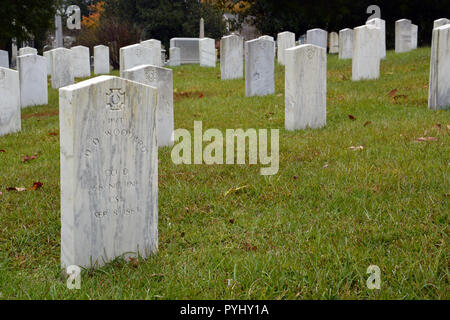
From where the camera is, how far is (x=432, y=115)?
7.55 meters

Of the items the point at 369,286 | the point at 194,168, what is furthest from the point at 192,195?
the point at 369,286

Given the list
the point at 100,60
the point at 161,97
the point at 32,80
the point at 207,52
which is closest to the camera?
the point at 161,97

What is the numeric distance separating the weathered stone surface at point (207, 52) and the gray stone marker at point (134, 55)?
6400mm

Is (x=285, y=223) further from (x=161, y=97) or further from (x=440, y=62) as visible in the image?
(x=440, y=62)

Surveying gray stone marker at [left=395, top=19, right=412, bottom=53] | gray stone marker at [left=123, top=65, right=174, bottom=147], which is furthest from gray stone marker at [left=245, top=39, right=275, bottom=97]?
gray stone marker at [left=395, top=19, right=412, bottom=53]

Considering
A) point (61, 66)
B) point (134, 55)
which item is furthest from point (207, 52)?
point (134, 55)

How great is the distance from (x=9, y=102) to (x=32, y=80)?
3450mm

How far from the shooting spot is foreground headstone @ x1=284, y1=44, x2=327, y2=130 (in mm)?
7371

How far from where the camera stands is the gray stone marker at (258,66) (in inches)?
436

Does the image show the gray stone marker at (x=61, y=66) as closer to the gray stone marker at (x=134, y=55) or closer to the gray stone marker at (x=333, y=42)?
the gray stone marker at (x=134, y=55)

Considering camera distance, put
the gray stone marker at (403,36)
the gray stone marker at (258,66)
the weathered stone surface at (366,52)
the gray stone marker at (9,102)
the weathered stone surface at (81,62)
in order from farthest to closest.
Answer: the weathered stone surface at (81,62), the gray stone marker at (403,36), the weathered stone surface at (366,52), the gray stone marker at (258,66), the gray stone marker at (9,102)

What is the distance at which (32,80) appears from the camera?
1216 cm

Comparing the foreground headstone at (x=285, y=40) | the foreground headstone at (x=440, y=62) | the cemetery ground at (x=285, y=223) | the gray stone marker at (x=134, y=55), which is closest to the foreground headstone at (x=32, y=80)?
the gray stone marker at (x=134, y=55)

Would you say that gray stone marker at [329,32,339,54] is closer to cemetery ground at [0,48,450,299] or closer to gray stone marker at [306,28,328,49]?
gray stone marker at [306,28,328,49]
